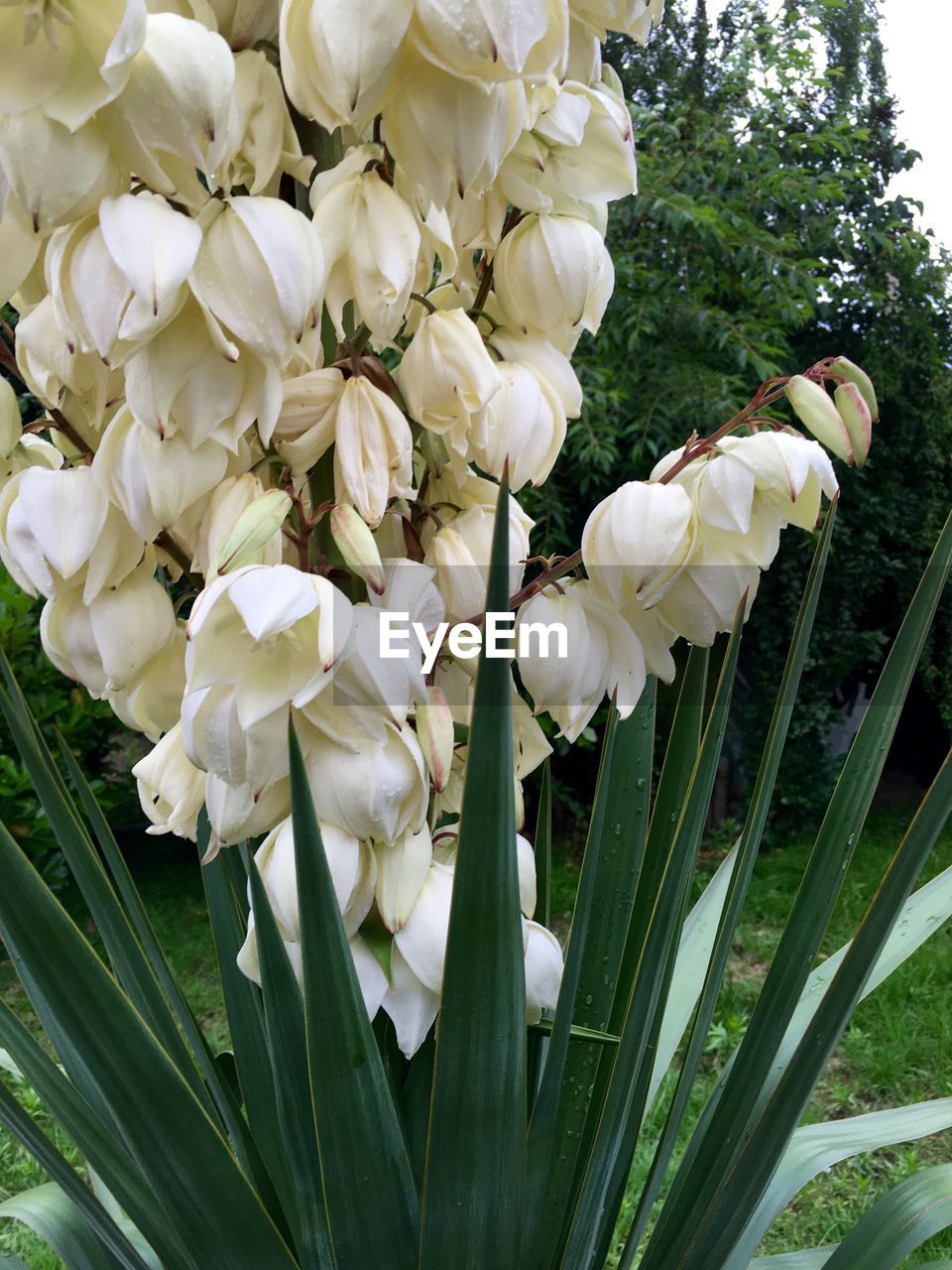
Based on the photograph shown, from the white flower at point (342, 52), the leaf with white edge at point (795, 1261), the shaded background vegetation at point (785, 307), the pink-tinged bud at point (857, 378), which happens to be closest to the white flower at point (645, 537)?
the pink-tinged bud at point (857, 378)

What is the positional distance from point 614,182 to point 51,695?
2.13 meters

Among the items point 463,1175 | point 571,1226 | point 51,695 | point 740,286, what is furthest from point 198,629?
point 740,286

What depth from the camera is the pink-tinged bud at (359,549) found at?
1.53 feet

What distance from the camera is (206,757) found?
1.50 ft

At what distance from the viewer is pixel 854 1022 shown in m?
2.26

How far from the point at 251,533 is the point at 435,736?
13cm

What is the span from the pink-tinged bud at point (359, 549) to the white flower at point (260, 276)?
77 millimetres

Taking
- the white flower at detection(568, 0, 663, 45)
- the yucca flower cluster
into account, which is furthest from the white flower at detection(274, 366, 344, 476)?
the white flower at detection(568, 0, 663, 45)

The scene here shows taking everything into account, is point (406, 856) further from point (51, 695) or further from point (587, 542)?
point (51, 695)

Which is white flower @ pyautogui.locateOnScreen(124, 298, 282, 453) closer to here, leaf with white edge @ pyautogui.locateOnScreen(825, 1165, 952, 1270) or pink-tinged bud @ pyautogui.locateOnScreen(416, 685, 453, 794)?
pink-tinged bud @ pyautogui.locateOnScreen(416, 685, 453, 794)

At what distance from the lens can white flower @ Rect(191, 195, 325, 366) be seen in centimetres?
44

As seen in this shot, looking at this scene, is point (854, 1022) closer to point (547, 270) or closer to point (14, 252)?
point (547, 270)

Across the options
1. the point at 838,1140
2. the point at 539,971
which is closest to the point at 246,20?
the point at 539,971

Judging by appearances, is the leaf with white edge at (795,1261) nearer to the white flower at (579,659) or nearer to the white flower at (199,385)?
the white flower at (579,659)
